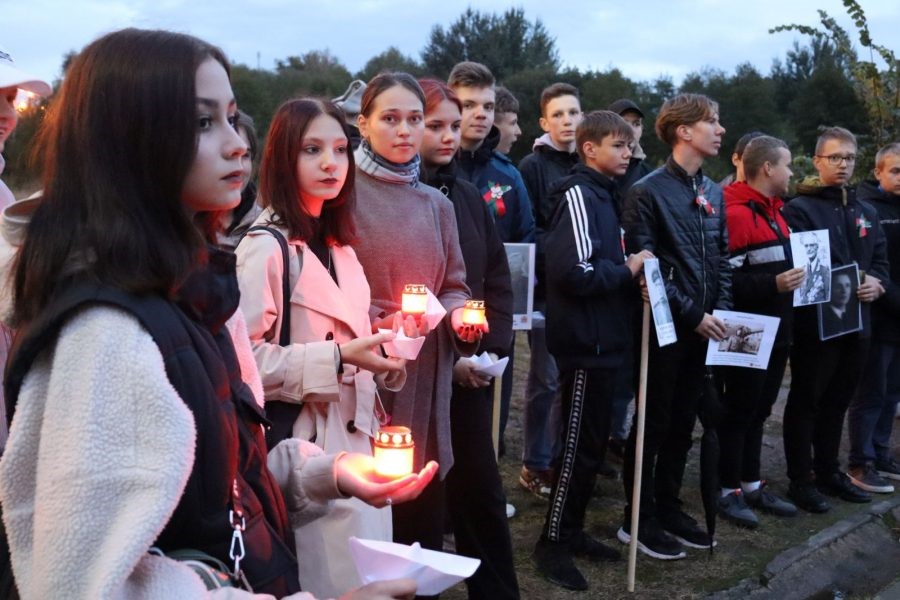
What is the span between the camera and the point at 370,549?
1.59 meters

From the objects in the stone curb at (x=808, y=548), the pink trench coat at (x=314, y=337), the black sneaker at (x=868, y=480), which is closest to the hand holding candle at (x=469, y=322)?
the pink trench coat at (x=314, y=337)

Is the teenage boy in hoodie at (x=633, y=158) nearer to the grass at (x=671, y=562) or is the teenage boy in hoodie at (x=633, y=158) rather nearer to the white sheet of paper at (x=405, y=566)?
the grass at (x=671, y=562)

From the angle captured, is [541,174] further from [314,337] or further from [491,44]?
[491,44]

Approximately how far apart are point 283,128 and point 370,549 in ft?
6.38

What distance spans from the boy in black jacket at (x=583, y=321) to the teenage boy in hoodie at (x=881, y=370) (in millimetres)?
2967

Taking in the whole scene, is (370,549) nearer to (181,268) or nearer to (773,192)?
(181,268)

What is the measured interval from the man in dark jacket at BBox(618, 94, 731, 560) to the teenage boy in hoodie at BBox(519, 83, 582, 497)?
85 cm

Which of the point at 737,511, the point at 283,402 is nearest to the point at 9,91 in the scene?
the point at 283,402

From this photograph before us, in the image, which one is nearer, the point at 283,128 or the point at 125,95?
the point at 125,95

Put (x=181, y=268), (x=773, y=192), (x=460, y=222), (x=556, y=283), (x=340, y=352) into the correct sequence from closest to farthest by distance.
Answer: (x=181, y=268), (x=340, y=352), (x=460, y=222), (x=556, y=283), (x=773, y=192)

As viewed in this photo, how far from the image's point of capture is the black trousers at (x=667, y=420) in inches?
199

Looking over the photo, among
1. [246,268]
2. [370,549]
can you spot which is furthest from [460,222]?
[370,549]

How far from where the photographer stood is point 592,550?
4.97 meters

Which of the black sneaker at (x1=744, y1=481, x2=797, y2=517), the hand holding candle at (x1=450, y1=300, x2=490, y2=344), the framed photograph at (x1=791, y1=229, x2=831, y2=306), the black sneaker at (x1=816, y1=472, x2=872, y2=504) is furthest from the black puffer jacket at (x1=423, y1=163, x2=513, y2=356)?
the black sneaker at (x1=816, y1=472, x2=872, y2=504)
